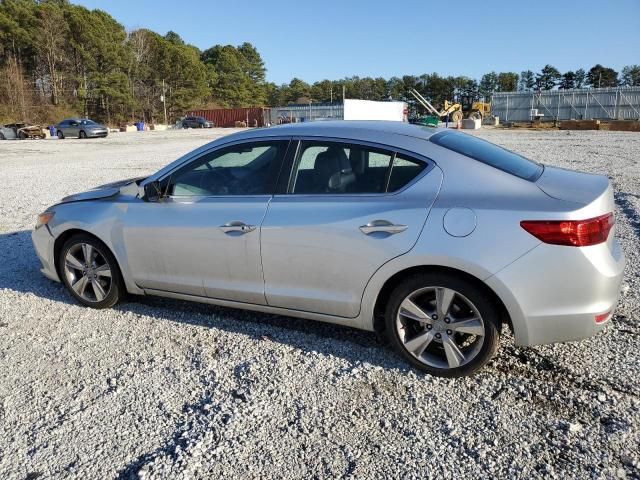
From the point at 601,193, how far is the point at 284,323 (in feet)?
8.04

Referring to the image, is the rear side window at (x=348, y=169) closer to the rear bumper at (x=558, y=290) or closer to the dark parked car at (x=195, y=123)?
the rear bumper at (x=558, y=290)

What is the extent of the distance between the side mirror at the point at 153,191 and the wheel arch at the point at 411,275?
1938 mm

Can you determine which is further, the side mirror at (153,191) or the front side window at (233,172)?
the side mirror at (153,191)

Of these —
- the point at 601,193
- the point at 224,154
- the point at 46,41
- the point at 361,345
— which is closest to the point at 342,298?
the point at 361,345

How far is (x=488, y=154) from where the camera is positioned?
3.46 meters

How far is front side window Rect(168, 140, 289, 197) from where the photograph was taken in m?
3.71

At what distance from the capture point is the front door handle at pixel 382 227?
3107mm

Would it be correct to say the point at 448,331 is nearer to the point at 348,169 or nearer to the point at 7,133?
the point at 348,169

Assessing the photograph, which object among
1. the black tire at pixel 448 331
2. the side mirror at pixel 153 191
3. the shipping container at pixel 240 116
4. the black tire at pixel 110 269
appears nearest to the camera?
the black tire at pixel 448 331

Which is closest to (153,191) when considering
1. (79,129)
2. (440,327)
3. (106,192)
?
(106,192)

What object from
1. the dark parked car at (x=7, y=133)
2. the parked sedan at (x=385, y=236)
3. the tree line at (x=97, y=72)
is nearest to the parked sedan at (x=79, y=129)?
the dark parked car at (x=7, y=133)

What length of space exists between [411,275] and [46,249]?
3.44 m

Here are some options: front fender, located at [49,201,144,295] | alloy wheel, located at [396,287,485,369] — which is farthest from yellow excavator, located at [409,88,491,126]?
alloy wheel, located at [396,287,485,369]

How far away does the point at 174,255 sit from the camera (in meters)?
3.94
